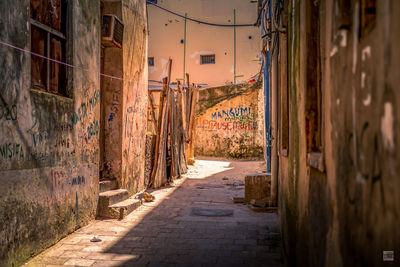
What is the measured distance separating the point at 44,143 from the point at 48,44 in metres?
1.29

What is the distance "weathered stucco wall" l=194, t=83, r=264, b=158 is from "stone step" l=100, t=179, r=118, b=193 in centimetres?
1179

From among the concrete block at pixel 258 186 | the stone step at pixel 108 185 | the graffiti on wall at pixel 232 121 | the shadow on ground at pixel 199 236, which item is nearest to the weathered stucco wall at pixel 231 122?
the graffiti on wall at pixel 232 121

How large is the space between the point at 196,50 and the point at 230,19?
2.81 meters

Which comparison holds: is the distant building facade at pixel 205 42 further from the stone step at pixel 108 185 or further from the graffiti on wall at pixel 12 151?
the graffiti on wall at pixel 12 151

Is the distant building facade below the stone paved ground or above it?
above

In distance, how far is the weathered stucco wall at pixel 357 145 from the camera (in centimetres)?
109

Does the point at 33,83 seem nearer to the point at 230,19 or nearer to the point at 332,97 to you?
the point at 332,97

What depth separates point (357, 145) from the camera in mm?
1412

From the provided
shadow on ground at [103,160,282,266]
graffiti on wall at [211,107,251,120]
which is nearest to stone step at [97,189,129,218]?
shadow on ground at [103,160,282,266]

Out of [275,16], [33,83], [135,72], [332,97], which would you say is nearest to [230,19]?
[135,72]

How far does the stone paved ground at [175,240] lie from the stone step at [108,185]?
2.33 ft

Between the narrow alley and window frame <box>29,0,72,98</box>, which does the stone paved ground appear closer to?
the narrow alley

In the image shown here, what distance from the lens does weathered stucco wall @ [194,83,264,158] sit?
18109mm

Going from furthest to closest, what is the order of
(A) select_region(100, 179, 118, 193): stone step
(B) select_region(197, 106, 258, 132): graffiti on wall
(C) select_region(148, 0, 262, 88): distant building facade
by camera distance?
(C) select_region(148, 0, 262, 88): distant building facade
(B) select_region(197, 106, 258, 132): graffiti on wall
(A) select_region(100, 179, 118, 193): stone step
